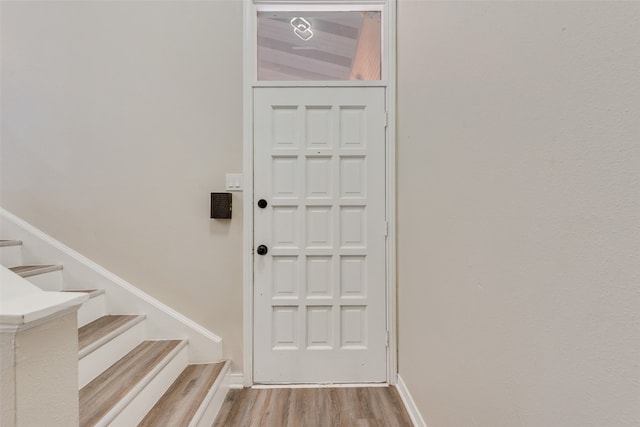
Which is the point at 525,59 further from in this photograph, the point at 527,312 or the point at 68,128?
the point at 68,128

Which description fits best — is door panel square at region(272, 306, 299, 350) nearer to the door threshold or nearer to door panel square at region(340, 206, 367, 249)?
the door threshold

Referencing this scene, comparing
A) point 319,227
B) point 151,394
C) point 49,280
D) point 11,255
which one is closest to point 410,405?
point 319,227

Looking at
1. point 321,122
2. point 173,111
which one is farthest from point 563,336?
point 173,111

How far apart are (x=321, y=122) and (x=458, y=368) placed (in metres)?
1.60

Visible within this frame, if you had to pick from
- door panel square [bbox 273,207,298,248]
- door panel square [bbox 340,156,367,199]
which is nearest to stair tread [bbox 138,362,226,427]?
door panel square [bbox 273,207,298,248]

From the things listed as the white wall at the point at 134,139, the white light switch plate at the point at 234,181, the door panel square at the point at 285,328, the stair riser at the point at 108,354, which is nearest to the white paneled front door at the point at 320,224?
the door panel square at the point at 285,328

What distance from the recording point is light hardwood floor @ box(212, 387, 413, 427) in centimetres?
167

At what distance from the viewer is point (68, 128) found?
207cm

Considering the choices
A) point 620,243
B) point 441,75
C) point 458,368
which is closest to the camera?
point 620,243

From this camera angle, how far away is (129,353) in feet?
5.94

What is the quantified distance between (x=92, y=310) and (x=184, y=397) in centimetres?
84

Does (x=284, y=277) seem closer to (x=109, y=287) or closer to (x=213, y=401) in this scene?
(x=213, y=401)

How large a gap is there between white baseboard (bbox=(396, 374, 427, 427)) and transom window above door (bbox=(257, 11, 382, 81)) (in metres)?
2.05

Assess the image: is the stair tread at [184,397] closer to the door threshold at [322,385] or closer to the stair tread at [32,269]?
the door threshold at [322,385]
